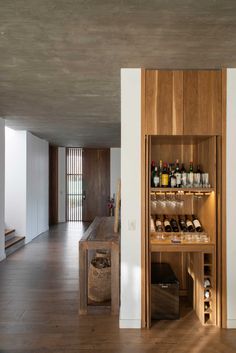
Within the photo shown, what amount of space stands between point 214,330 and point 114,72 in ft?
9.92

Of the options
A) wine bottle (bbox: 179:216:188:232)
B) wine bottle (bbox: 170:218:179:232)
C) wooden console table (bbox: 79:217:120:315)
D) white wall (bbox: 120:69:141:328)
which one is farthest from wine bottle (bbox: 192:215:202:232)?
wooden console table (bbox: 79:217:120:315)

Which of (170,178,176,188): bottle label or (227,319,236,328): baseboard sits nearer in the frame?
(227,319,236,328): baseboard

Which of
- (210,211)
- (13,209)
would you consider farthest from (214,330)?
(13,209)

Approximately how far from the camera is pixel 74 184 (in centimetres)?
1098

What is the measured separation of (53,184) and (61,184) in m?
0.34

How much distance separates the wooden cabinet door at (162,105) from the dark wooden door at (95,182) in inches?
308

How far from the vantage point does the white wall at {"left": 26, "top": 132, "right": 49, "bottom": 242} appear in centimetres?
724

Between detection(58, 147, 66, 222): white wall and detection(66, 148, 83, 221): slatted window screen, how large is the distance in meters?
0.22

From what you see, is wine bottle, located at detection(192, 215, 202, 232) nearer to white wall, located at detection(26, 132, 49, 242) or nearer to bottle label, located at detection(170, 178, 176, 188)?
bottle label, located at detection(170, 178, 176, 188)

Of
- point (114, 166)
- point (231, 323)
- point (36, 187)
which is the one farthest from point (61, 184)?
point (231, 323)

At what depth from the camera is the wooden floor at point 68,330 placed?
2.71 metres

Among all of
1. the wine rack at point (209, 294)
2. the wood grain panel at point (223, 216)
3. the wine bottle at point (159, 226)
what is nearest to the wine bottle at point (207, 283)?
the wine rack at point (209, 294)

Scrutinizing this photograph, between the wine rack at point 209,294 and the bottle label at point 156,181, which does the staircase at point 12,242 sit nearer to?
the bottle label at point 156,181

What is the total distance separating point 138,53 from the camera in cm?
277
